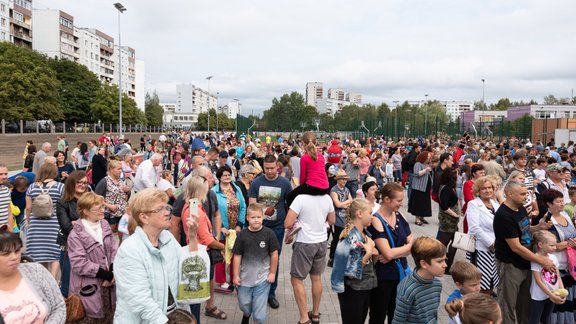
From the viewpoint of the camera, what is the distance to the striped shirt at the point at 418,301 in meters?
3.36

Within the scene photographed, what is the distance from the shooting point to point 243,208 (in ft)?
20.3

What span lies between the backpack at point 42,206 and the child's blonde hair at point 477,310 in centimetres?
499

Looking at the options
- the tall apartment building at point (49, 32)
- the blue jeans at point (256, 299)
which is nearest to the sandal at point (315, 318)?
the blue jeans at point (256, 299)

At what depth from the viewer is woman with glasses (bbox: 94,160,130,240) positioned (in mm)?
6516

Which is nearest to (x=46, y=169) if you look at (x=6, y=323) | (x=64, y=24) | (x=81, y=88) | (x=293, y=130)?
(x=6, y=323)

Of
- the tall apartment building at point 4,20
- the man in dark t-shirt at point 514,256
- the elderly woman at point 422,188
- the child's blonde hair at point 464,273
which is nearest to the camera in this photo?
the child's blonde hair at point 464,273

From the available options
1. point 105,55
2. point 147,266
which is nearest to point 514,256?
point 147,266

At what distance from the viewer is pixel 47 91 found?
5141cm

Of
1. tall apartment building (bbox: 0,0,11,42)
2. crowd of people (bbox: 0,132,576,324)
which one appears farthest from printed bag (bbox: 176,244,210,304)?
tall apartment building (bbox: 0,0,11,42)

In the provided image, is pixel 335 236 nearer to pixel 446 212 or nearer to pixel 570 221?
pixel 446 212

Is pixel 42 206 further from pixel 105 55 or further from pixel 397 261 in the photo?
pixel 105 55

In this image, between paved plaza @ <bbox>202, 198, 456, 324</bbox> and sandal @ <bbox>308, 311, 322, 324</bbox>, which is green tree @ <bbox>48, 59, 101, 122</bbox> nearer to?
paved plaza @ <bbox>202, 198, 456, 324</bbox>

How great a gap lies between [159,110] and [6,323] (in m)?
122

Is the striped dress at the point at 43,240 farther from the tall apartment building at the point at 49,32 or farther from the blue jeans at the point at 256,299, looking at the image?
the tall apartment building at the point at 49,32
